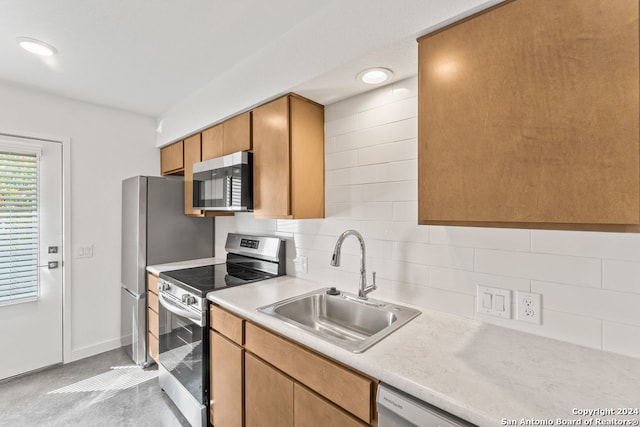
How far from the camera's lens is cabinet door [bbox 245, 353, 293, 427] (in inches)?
49.9

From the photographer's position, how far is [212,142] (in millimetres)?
2322

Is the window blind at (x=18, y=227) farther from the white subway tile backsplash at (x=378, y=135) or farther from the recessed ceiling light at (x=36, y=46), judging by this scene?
the white subway tile backsplash at (x=378, y=135)

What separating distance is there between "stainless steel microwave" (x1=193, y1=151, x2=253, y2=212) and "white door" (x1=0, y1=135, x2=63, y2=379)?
56.0 inches

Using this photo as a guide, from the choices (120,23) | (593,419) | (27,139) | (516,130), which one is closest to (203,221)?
(27,139)

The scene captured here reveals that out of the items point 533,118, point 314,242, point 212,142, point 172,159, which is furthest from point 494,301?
point 172,159

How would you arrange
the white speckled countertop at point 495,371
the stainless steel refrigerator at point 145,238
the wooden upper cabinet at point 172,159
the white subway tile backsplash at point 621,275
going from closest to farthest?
the white speckled countertop at point 495,371 → the white subway tile backsplash at point 621,275 → the stainless steel refrigerator at point 145,238 → the wooden upper cabinet at point 172,159

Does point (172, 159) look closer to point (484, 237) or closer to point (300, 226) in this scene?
point (300, 226)

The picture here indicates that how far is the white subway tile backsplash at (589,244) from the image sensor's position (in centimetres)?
99

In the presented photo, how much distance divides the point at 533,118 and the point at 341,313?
1247 mm

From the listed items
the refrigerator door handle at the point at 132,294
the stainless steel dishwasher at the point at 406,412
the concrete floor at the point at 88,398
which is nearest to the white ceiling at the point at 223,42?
the stainless steel dishwasher at the point at 406,412

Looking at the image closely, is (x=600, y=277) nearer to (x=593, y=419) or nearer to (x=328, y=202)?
(x=593, y=419)

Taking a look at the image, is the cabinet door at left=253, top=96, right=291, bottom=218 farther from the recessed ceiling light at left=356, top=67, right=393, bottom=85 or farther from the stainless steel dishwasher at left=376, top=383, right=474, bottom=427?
the stainless steel dishwasher at left=376, top=383, right=474, bottom=427

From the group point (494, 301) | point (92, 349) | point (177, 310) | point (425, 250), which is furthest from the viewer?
point (92, 349)

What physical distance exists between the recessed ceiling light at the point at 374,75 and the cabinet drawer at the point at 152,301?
88.0 inches
